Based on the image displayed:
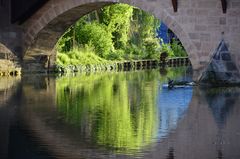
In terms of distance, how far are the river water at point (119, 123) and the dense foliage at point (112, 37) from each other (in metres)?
11.6

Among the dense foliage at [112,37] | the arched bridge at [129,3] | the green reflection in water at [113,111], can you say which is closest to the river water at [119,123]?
the green reflection in water at [113,111]

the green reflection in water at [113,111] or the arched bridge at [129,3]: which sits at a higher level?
the arched bridge at [129,3]

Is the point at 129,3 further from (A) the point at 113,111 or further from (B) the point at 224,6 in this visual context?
(A) the point at 113,111

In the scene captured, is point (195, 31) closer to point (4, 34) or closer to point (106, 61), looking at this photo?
point (4, 34)

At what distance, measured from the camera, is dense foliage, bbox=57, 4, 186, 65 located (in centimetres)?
2998

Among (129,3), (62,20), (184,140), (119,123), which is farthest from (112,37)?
(184,140)

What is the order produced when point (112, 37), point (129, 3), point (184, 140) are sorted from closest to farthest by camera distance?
point (184, 140) < point (129, 3) < point (112, 37)

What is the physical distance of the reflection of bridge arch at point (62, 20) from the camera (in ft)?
63.3

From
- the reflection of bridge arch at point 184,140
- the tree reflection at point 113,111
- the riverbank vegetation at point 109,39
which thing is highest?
the riverbank vegetation at point 109,39

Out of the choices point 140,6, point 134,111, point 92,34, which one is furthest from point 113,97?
point 92,34

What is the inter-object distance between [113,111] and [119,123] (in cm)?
181

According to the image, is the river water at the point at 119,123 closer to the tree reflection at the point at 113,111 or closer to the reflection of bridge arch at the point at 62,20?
the tree reflection at the point at 113,111

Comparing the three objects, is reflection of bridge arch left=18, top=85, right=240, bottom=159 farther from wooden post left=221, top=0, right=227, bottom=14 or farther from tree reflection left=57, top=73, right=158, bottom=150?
wooden post left=221, top=0, right=227, bottom=14

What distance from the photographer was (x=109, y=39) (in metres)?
31.7
